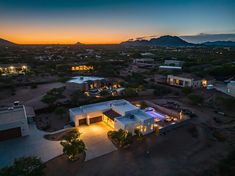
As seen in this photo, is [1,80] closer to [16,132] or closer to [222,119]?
[16,132]

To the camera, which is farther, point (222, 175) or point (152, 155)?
point (152, 155)

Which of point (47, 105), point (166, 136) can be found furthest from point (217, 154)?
point (47, 105)

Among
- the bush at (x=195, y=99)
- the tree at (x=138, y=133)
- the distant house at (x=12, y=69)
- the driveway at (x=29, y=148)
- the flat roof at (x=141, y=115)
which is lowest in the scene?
the driveway at (x=29, y=148)

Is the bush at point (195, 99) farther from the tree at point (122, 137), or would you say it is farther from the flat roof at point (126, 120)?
the tree at point (122, 137)

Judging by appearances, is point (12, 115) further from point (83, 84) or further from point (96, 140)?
point (83, 84)

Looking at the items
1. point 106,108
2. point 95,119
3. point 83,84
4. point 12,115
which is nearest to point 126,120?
point 106,108

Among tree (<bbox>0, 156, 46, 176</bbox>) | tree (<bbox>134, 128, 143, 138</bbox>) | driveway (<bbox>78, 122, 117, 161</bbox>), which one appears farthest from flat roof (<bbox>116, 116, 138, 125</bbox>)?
tree (<bbox>0, 156, 46, 176</bbox>)

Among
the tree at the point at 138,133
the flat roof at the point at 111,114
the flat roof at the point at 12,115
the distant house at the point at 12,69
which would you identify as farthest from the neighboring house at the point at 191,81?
the distant house at the point at 12,69
